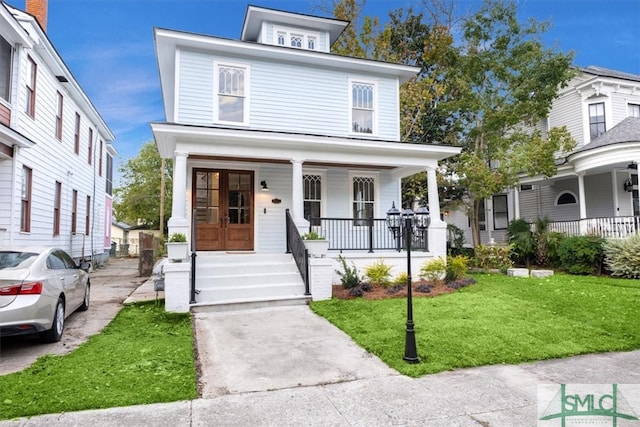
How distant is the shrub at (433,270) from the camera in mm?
9977

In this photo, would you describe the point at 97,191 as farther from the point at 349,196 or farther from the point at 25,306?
the point at 25,306

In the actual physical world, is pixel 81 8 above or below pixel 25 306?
above

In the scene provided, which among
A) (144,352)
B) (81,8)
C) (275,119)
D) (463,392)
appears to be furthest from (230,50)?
(463,392)

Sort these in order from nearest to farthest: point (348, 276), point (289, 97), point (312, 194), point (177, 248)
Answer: point (177, 248) < point (348, 276) < point (289, 97) < point (312, 194)

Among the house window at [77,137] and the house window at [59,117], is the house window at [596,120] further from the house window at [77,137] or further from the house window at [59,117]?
the house window at [77,137]

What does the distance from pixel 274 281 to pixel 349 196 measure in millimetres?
4430

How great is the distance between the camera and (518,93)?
47.7 feet

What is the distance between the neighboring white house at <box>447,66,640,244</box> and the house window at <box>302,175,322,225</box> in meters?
8.79

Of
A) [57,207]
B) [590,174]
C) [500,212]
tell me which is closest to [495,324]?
[590,174]

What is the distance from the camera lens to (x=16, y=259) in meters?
5.41

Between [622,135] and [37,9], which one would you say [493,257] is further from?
[37,9]

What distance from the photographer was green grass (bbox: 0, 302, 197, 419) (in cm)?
359

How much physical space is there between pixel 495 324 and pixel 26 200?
463 inches

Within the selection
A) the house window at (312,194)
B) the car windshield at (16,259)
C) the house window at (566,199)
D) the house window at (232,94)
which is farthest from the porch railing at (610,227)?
the car windshield at (16,259)
